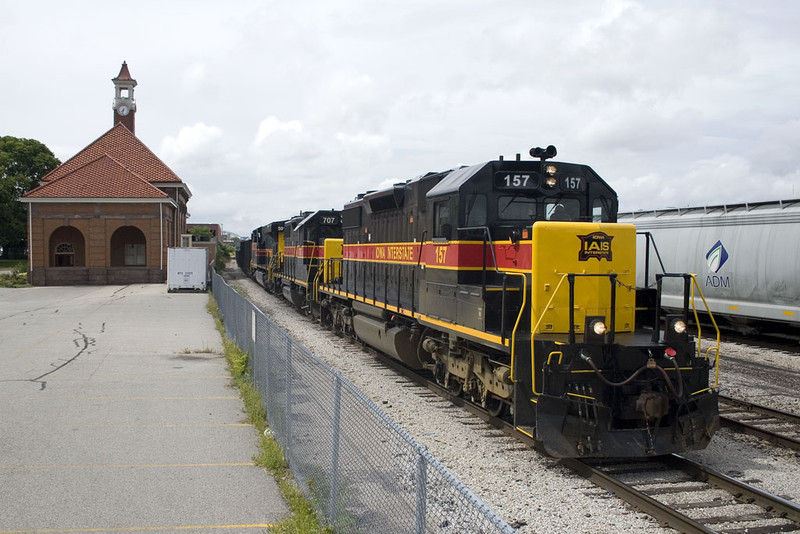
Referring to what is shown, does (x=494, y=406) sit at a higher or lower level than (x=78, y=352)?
higher

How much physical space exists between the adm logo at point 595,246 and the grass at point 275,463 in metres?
4.09

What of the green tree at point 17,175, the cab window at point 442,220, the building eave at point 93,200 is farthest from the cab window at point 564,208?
the green tree at point 17,175

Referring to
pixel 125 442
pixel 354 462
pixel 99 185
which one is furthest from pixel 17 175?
pixel 354 462

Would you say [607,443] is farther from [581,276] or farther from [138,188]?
[138,188]

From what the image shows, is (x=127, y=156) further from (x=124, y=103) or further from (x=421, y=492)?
(x=421, y=492)

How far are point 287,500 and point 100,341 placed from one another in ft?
40.6

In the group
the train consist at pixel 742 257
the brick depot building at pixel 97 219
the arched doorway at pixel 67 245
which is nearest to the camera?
the train consist at pixel 742 257

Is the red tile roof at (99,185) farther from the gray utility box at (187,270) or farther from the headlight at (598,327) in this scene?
the headlight at (598,327)

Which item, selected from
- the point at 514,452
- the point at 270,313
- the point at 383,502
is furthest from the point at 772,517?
the point at 270,313

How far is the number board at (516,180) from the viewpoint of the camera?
9078 millimetres

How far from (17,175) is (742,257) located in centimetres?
7093

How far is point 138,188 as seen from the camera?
44.1 metres

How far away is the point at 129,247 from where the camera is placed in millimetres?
48719

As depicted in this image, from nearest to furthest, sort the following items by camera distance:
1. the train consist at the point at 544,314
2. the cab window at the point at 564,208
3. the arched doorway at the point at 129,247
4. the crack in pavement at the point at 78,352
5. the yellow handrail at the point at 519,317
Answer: the train consist at the point at 544,314, the yellow handrail at the point at 519,317, the cab window at the point at 564,208, the crack in pavement at the point at 78,352, the arched doorway at the point at 129,247
